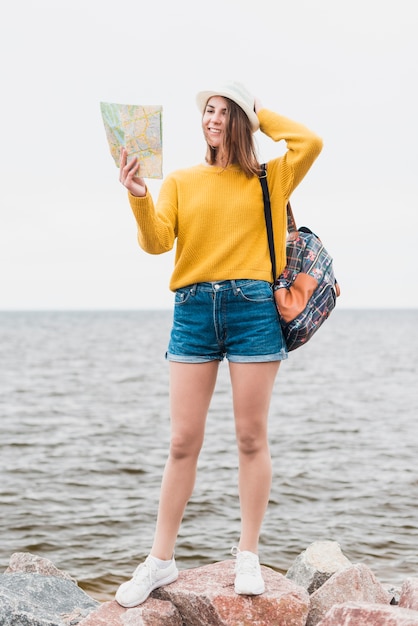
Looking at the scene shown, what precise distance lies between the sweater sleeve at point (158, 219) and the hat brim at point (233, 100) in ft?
1.34

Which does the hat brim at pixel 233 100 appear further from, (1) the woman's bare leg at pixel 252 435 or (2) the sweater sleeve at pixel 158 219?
(1) the woman's bare leg at pixel 252 435

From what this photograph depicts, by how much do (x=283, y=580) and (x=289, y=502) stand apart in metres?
5.60

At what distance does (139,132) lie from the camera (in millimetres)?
3254

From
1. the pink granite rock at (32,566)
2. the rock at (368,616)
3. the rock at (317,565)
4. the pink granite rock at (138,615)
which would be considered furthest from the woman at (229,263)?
the pink granite rock at (32,566)

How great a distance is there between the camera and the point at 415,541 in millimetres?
8062

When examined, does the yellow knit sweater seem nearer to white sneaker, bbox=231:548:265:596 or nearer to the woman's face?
the woman's face

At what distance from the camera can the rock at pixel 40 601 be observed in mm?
3865

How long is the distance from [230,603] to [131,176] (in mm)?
2139

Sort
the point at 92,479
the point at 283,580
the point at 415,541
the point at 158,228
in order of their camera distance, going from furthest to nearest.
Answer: the point at 92,479
the point at 415,541
the point at 283,580
the point at 158,228

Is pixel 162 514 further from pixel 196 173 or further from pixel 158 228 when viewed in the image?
pixel 196 173

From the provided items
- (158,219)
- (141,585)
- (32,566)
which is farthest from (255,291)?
(32,566)

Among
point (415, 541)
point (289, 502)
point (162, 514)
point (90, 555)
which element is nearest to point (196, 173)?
point (162, 514)

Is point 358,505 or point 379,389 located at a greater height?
point 358,505

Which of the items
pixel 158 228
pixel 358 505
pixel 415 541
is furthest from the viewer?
pixel 358 505
